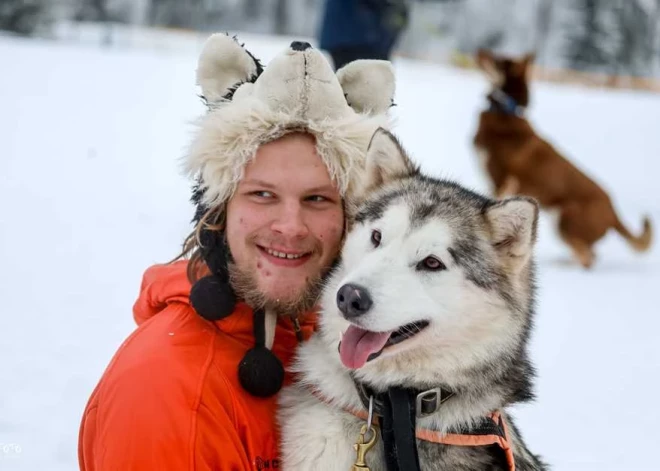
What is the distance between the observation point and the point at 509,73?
7207 mm

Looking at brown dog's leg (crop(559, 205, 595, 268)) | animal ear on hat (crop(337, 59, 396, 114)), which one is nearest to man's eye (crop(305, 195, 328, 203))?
animal ear on hat (crop(337, 59, 396, 114))

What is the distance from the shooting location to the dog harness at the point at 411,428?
1748mm

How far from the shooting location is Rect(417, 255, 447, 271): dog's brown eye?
6.48 feet

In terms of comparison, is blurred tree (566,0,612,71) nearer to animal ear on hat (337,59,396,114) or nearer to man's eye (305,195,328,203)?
animal ear on hat (337,59,396,114)

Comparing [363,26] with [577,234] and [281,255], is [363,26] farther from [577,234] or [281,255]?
[281,255]

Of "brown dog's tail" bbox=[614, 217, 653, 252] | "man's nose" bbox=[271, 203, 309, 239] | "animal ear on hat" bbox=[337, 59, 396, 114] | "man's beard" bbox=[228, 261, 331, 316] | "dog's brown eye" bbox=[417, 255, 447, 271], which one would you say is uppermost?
"animal ear on hat" bbox=[337, 59, 396, 114]

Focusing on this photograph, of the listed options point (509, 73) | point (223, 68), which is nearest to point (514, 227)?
point (223, 68)

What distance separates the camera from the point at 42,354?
389cm

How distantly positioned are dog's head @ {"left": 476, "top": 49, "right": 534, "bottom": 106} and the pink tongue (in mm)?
5805

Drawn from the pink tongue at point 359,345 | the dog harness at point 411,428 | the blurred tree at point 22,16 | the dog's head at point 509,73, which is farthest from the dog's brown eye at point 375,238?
the blurred tree at point 22,16

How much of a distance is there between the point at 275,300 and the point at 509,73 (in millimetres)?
5862

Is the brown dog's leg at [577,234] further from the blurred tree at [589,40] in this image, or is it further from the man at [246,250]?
the blurred tree at [589,40]

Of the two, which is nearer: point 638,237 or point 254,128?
point 254,128

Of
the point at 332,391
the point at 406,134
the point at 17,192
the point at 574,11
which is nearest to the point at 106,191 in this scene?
the point at 17,192
